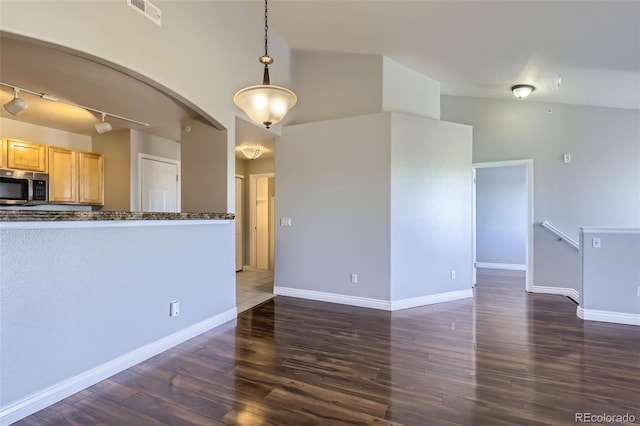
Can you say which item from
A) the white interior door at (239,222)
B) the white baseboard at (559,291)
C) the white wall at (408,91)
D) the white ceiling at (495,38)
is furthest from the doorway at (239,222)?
the white baseboard at (559,291)

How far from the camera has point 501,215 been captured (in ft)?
22.4

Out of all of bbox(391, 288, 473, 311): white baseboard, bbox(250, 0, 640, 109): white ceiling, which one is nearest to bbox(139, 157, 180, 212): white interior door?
bbox(250, 0, 640, 109): white ceiling

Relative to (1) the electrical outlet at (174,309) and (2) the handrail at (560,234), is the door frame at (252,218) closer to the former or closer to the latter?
(1) the electrical outlet at (174,309)

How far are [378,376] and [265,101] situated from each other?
2.22 meters

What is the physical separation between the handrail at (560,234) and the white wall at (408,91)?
7.94 ft

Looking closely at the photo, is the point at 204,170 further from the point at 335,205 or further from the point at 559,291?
the point at 559,291

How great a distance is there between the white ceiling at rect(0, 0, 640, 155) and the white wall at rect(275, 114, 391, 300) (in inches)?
29.2

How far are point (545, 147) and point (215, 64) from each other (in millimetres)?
4969

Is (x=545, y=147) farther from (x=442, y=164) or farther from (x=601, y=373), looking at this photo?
(x=601, y=373)

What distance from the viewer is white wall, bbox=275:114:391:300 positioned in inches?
153

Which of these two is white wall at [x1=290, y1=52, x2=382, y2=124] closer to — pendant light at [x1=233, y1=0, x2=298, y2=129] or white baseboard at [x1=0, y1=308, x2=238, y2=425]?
pendant light at [x1=233, y1=0, x2=298, y2=129]

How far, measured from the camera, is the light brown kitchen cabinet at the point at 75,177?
4043 millimetres

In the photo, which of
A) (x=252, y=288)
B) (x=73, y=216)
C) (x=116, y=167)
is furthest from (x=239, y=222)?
(x=73, y=216)

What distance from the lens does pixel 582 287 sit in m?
3.52
